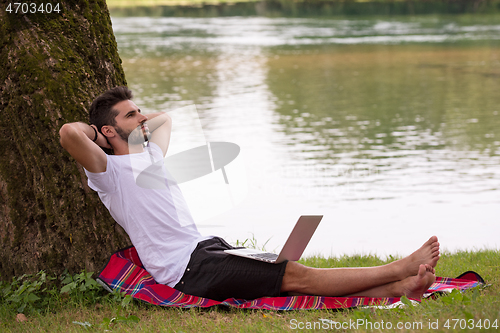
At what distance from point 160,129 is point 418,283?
2.10 m

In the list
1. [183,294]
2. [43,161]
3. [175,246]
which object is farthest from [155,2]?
[183,294]

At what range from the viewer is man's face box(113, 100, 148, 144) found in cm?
396

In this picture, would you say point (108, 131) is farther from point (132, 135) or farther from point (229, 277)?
point (229, 277)

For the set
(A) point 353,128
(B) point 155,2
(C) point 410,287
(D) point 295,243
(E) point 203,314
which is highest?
(B) point 155,2

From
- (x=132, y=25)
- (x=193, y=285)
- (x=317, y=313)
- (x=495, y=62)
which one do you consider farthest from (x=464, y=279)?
(x=132, y=25)

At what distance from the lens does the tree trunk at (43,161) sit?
13.7 ft

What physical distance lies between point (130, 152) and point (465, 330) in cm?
233

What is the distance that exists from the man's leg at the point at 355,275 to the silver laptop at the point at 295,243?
0.25ft

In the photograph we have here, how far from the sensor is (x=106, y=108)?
3.98 metres

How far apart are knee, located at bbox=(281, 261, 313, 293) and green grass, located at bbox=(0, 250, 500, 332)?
0.18m

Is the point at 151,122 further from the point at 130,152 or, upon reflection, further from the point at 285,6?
the point at 285,6

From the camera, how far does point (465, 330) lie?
2.72 meters

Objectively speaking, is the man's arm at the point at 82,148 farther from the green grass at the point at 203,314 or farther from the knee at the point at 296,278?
the knee at the point at 296,278

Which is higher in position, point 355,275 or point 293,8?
point 293,8
